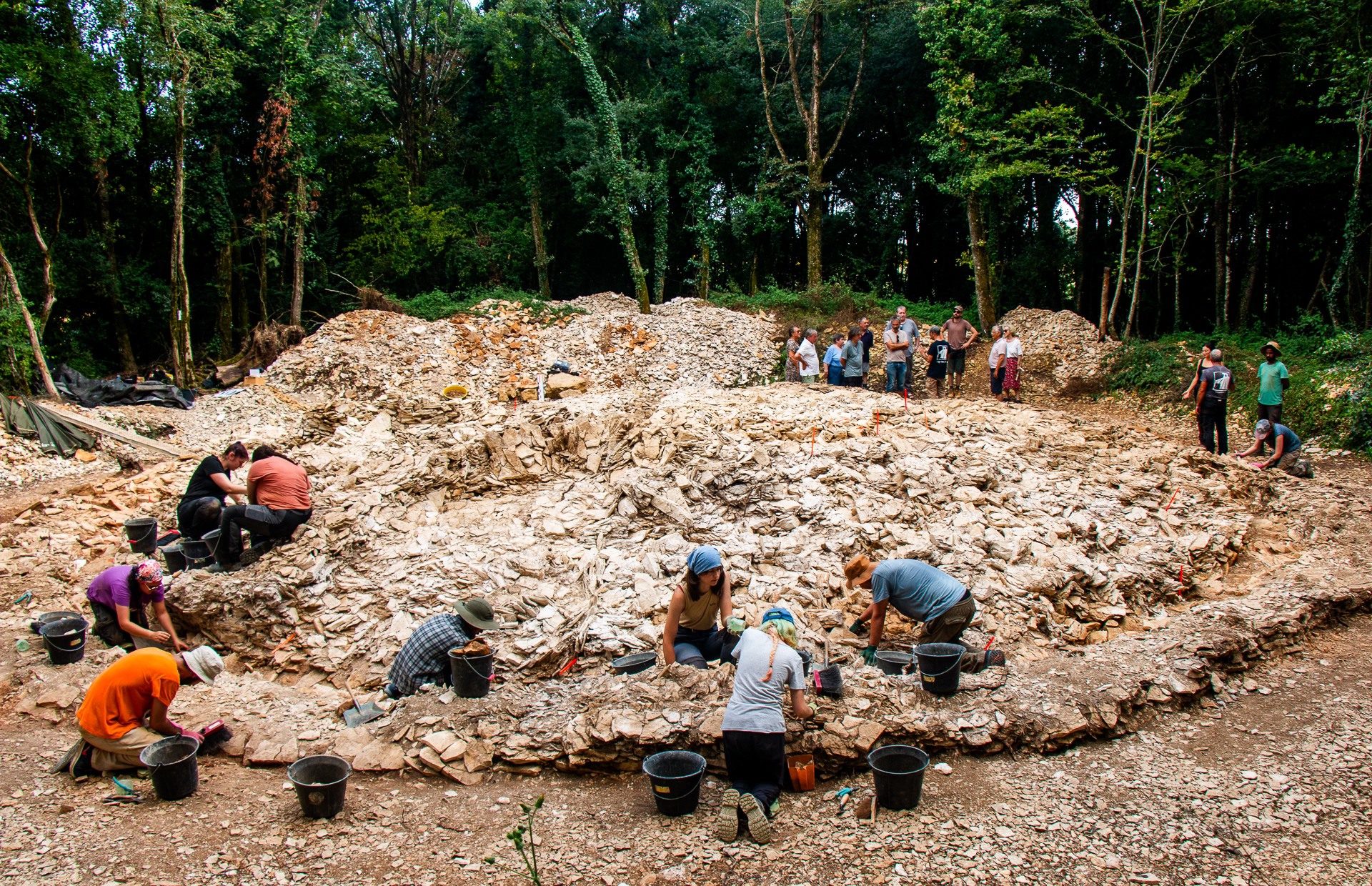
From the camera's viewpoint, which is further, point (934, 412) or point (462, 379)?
point (462, 379)

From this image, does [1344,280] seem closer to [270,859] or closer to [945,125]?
[945,125]

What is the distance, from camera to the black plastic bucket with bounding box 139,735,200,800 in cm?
424

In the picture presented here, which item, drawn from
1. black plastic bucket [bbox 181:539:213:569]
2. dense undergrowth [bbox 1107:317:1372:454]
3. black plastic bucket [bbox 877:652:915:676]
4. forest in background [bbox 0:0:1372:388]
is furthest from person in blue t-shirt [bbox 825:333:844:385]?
black plastic bucket [bbox 181:539:213:569]

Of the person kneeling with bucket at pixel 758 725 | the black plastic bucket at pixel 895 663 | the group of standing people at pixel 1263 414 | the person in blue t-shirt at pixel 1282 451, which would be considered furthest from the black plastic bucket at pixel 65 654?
the person in blue t-shirt at pixel 1282 451

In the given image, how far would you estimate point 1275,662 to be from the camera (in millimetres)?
5449

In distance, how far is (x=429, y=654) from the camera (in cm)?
536

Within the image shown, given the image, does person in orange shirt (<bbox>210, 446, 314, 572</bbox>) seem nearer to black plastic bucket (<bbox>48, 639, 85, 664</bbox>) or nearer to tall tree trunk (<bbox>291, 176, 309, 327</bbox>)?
black plastic bucket (<bbox>48, 639, 85, 664</bbox>)

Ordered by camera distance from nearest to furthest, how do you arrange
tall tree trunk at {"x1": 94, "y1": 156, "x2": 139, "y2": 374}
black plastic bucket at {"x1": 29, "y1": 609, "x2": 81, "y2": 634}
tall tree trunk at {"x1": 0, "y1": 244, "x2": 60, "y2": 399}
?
1. black plastic bucket at {"x1": 29, "y1": 609, "x2": 81, "y2": 634}
2. tall tree trunk at {"x1": 0, "y1": 244, "x2": 60, "y2": 399}
3. tall tree trunk at {"x1": 94, "y1": 156, "x2": 139, "y2": 374}

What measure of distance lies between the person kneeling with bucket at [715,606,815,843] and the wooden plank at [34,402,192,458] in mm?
11598

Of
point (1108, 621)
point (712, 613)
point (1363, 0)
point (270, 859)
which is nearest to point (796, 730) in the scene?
point (712, 613)

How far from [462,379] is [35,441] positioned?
Result: 22.7ft

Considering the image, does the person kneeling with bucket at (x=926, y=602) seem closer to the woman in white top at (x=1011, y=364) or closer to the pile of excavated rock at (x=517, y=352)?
the woman in white top at (x=1011, y=364)

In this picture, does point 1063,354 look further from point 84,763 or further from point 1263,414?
point 84,763

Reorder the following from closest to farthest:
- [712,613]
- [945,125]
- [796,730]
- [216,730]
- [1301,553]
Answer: [796,730], [216,730], [712,613], [1301,553], [945,125]
